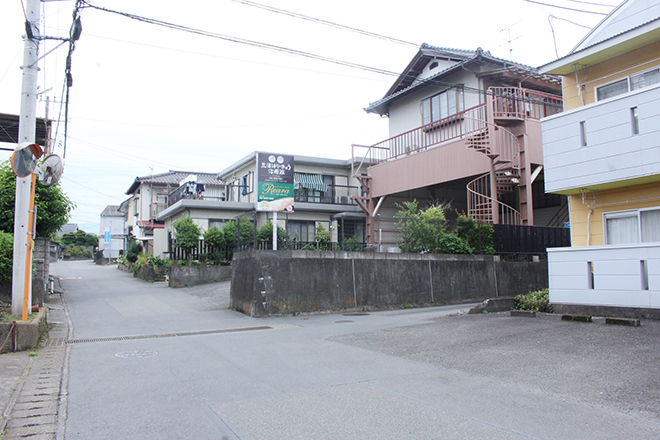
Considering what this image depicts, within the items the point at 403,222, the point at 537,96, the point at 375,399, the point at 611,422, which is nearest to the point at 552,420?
the point at 611,422

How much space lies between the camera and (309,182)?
23.9 m

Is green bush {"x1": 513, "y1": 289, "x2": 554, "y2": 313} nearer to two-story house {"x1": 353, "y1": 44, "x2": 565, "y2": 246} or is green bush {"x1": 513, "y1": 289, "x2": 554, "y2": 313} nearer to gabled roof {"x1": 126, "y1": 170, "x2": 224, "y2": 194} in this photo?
two-story house {"x1": 353, "y1": 44, "x2": 565, "y2": 246}

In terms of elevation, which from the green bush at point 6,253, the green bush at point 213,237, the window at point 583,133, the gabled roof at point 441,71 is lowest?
the green bush at point 6,253

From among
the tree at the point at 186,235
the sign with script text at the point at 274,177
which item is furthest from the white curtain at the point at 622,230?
the tree at the point at 186,235

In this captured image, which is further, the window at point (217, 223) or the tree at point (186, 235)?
the window at point (217, 223)

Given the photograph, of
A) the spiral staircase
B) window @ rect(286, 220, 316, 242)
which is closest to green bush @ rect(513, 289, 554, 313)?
the spiral staircase

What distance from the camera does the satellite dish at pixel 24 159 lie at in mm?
7539

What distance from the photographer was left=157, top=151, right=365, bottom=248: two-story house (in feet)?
73.4

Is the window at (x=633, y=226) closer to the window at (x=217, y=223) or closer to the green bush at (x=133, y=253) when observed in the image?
the window at (x=217, y=223)

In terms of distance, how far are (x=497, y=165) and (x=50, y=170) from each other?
44.4 feet

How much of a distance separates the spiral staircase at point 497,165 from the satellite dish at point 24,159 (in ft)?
42.3

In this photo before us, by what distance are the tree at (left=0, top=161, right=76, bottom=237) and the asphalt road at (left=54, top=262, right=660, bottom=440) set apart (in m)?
5.01

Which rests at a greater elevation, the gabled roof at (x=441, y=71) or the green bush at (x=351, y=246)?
the gabled roof at (x=441, y=71)

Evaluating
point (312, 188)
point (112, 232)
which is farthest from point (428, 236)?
point (112, 232)
